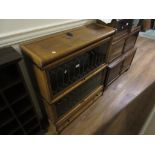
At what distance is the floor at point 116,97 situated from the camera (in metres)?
1.40

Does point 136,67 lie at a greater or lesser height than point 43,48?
lesser

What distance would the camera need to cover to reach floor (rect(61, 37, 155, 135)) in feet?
4.60

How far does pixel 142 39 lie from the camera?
3.45 meters

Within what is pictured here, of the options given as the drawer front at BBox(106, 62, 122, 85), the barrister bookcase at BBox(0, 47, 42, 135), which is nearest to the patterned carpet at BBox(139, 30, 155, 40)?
the drawer front at BBox(106, 62, 122, 85)

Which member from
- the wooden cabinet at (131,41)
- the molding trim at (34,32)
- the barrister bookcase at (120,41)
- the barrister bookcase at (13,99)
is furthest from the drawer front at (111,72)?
the barrister bookcase at (13,99)

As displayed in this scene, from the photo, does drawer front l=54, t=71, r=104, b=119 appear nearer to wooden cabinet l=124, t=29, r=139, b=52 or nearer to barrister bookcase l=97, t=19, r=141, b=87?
barrister bookcase l=97, t=19, r=141, b=87

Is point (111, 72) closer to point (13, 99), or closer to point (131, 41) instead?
point (131, 41)

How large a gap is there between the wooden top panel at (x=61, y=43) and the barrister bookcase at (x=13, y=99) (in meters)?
0.12

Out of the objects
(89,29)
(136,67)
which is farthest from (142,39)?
(89,29)

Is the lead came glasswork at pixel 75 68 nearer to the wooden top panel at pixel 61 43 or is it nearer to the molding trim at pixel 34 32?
the wooden top panel at pixel 61 43

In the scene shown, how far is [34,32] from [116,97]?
1313mm
